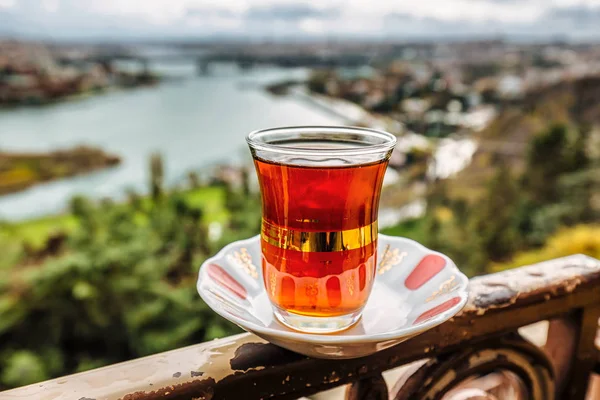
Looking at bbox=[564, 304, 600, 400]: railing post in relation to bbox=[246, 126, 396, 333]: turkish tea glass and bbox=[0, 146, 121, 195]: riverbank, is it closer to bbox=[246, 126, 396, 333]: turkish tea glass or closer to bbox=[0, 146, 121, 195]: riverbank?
bbox=[246, 126, 396, 333]: turkish tea glass

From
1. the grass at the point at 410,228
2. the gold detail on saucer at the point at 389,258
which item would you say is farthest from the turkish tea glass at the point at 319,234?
the grass at the point at 410,228

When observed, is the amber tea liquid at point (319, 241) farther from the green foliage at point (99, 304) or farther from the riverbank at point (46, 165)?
the riverbank at point (46, 165)

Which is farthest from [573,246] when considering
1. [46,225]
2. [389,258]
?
[46,225]

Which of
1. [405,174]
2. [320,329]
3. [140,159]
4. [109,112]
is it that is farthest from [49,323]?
[320,329]

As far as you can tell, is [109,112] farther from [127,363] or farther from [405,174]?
[127,363]

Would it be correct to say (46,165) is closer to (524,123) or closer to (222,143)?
(222,143)

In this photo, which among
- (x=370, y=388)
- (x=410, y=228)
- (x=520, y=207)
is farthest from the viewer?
(x=520, y=207)
